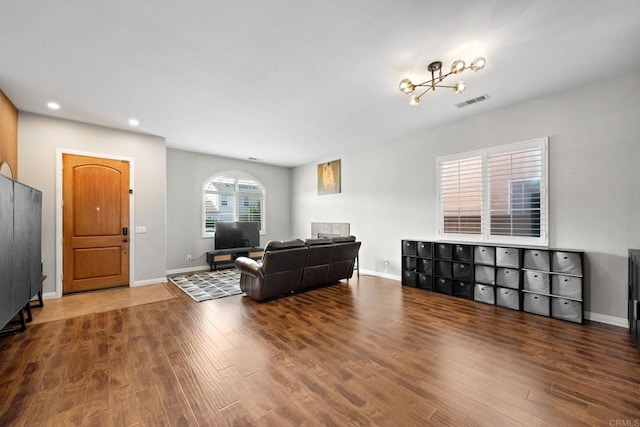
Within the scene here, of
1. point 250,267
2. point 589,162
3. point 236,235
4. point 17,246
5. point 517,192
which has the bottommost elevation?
point 250,267

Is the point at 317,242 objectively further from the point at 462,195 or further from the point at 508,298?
the point at 508,298

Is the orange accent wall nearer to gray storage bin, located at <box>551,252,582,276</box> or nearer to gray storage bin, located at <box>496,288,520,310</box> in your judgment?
gray storage bin, located at <box>496,288,520,310</box>

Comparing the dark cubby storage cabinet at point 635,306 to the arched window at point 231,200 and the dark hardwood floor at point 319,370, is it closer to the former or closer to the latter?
the dark hardwood floor at point 319,370

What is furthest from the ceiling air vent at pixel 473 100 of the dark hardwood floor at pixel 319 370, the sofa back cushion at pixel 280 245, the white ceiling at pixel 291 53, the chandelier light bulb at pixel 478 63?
the sofa back cushion at pixel 280 245

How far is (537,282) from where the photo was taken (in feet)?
11.4

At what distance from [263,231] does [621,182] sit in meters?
7.38

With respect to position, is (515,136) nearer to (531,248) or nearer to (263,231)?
(531,248)

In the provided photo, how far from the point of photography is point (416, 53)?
268cm

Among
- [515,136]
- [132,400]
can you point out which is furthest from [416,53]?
[132,400]

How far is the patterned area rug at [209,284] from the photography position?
447cm

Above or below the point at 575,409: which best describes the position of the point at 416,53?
above

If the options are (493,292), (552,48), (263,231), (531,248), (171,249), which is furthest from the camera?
(263,231)

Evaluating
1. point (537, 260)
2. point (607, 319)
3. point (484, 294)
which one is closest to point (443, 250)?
point (484, 294)

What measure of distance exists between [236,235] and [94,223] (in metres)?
2.94
